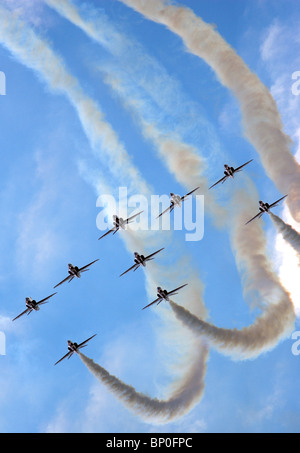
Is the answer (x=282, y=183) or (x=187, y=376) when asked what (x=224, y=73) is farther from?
(x=187, y=376)

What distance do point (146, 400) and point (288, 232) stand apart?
26.1 metres

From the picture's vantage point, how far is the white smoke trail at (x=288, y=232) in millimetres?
66688

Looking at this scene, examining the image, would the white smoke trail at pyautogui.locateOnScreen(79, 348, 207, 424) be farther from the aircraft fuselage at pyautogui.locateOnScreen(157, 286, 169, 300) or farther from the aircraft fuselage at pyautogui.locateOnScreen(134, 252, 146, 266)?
the aircraft fuselage at pyautogui.locateOnScreen(134, 252, 146, 266)

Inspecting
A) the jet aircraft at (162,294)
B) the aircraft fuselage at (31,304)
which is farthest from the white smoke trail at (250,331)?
the aircraft fuselage at (31,304)

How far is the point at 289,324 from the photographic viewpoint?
69000 mm

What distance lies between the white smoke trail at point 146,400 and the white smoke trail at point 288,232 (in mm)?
21790

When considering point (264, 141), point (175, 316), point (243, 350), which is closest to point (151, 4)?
point (264, 141)

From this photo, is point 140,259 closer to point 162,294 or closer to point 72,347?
point 162,294

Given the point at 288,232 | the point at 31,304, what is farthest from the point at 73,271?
the point at 288,232

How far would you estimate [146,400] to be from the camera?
67.6 metres

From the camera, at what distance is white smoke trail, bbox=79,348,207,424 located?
221ft

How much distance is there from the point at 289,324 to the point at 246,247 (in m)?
11.5
